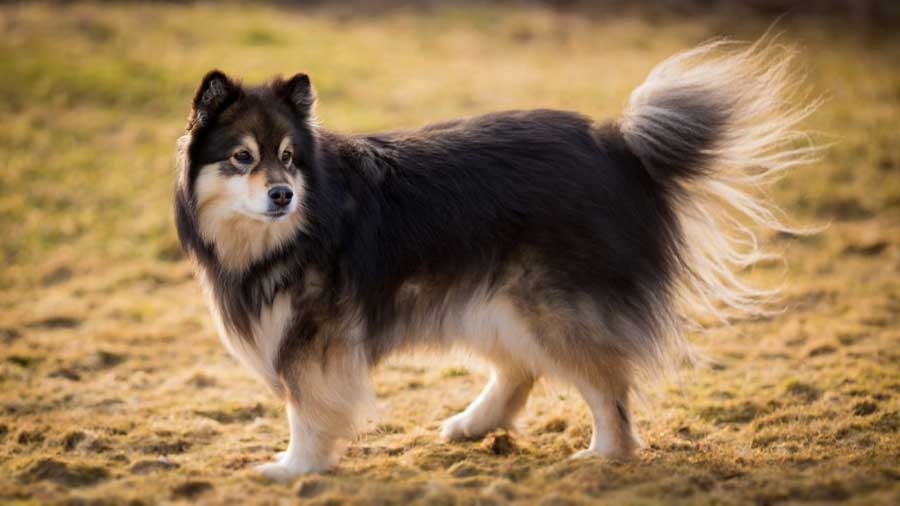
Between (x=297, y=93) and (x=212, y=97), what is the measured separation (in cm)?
42

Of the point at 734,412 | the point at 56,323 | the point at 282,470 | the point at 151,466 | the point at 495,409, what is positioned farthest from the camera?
the point at 56,323

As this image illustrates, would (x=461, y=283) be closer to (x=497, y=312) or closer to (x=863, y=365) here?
(x=497, y=312)

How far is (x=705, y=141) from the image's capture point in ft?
15.8

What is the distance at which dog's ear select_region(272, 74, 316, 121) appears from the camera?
4.68 meters

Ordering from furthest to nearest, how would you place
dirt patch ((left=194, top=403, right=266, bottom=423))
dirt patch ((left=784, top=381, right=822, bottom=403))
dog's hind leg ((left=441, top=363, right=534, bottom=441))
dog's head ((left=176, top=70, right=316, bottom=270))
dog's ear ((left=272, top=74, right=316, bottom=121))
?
dirt patch ((left=194, top=403, right=266, bottom=423)) → dirt patch ((left=784, top=381, right=822, bottom=403)) → dog's hind leg ((left=441, top=363, right=534, bottom=441)) → dog's ear ((left=272, top=74, right=316, bottom=121)) → dog's head ((left=176, top=70, right=316, bottom=270))

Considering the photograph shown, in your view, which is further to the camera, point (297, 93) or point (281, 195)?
point (297, 93)

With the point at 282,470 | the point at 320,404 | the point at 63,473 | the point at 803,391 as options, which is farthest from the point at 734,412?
the point at 63,473

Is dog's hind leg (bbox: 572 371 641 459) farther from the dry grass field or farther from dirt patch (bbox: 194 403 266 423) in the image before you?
dirt patch (bbox: 194 403 266 423)

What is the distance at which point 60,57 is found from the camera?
13195mm

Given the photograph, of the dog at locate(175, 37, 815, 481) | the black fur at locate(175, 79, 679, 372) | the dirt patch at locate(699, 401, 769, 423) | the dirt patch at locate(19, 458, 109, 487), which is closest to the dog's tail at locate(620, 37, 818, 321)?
the dog at locate(175, 37, 815, 481)

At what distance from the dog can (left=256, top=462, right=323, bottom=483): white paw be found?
14 mm

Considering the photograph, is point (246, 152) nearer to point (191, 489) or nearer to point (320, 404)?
point (320, 404)

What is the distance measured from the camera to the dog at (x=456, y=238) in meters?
4.58

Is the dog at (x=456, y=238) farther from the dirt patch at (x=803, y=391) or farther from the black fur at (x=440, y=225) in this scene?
the dirt patch at (x=803, y=391)
